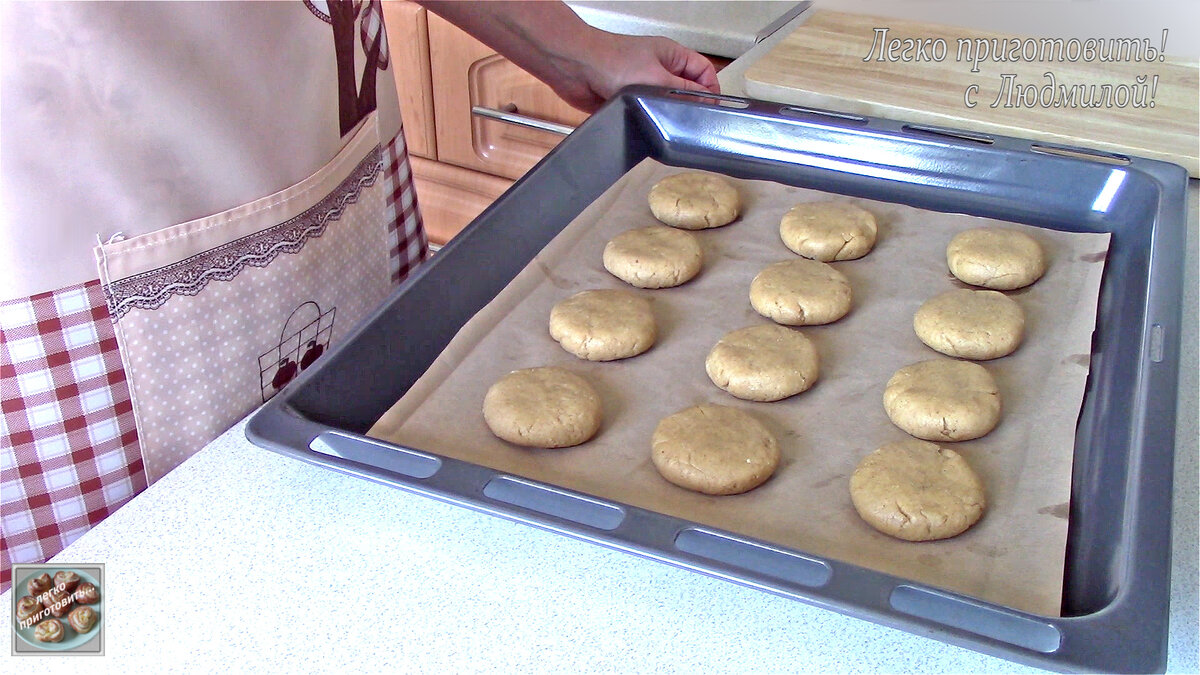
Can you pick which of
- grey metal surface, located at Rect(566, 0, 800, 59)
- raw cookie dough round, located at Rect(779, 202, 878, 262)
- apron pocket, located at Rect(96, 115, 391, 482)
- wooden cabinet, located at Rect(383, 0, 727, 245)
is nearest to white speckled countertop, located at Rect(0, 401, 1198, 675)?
apron pocket, located at Rect(96, 115, 391, 482)

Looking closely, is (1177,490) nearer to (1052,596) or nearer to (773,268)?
(1052,596)

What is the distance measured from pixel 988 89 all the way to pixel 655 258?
614 millimetres

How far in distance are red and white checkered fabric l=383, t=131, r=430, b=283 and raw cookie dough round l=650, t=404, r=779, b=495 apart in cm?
53

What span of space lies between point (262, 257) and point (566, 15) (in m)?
0.55

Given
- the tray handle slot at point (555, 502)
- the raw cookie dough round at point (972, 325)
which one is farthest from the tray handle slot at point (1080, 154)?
the tray handle slot at point (555, 502)

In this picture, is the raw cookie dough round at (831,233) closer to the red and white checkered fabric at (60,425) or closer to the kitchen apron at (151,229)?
the kitchen apron at (151,229)

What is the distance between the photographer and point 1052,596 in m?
0.69

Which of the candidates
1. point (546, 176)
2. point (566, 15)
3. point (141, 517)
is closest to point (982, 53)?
point (566, 15)

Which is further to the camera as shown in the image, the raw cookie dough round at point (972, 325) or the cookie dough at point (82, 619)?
the raw cookie dough round at point (972, 325)

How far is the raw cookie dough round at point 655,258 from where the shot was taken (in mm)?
1070

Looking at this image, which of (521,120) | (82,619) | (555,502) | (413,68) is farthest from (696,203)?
(413,68)

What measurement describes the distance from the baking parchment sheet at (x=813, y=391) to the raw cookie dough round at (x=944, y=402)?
1cm

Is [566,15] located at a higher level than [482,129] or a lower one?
higher

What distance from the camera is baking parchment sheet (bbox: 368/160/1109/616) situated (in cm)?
76
